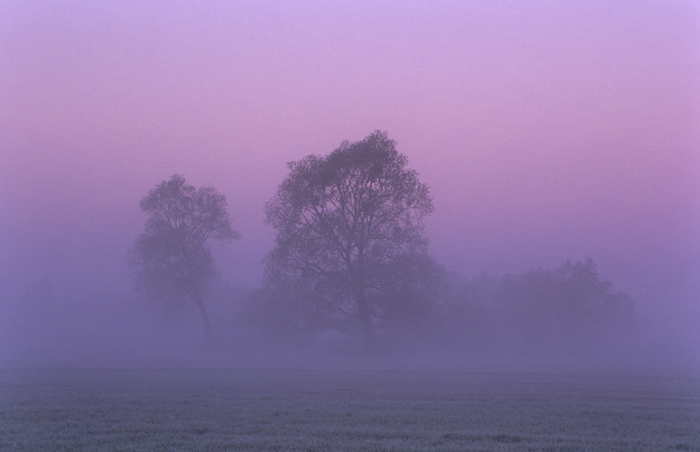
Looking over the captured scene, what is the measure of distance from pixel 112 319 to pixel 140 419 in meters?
86.2

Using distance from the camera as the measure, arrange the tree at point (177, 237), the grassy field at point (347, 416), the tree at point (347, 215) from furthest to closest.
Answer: the tree at point (177, 237) < the tree at point (347, 215) < the grassy field at point (347, 416)

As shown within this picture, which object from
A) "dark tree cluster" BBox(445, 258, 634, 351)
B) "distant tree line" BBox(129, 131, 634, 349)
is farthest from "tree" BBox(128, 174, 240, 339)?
"dark tree cluster" BBox(445, 258, 634, 351)

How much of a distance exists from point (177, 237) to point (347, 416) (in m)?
41.2

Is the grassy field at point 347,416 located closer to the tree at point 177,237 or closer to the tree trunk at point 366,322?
the tree trunk at point 366,322

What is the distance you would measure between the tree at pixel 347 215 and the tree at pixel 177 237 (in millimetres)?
12766

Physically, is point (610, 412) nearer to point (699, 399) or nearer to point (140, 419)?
point (699, 399)

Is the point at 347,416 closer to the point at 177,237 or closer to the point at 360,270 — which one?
the point at 360,270

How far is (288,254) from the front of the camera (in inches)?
1513

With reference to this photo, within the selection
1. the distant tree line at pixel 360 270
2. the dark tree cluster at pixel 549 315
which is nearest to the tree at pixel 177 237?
the distant tree line at pixel 360 270

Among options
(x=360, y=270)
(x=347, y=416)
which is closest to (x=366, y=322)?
(x=360, y=270)

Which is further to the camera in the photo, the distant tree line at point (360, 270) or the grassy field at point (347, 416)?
the distant tree line at point (360, 270)

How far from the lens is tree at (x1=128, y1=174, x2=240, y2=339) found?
160 feet

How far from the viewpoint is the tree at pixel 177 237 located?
48.6 metres

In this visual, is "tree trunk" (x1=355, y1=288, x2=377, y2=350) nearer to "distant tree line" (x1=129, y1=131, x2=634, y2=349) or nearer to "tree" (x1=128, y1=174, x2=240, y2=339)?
"distant tree line" (x1=129, y1=131, x2=634, y2=349)
